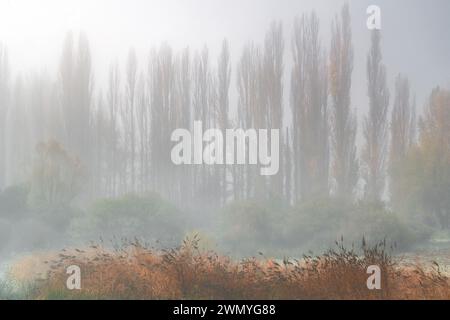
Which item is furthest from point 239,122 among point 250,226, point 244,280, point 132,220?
point 244,280

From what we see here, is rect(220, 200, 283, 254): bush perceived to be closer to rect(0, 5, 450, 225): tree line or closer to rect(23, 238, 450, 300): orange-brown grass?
rect(0, 5, 450, 225): tree line

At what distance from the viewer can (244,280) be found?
306 inches

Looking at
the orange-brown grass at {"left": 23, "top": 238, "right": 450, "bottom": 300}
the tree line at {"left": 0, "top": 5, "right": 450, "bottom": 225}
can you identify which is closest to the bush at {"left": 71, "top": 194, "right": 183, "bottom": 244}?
the tree line at {"left": 0, "top": 5, "right": 450, "bottom": 225}

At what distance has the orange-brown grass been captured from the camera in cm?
757

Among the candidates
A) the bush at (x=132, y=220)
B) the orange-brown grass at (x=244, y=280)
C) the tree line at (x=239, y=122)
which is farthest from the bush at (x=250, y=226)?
the orange-brown grass at (x=244, y=280)

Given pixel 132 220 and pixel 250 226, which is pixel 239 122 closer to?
pixel 250 226

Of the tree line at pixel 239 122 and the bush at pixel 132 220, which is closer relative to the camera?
the bush at pixel 132 220

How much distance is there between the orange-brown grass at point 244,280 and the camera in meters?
7.57

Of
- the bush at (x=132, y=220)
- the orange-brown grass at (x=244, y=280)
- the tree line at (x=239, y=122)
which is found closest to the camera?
the orange-brown grass at (x=244, y=280)

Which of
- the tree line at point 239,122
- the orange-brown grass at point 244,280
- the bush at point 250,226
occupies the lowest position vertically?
the orange-brown grass at point 244,280

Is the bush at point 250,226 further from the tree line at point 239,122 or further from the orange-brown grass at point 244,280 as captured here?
the orange-brown grass at point 244,280

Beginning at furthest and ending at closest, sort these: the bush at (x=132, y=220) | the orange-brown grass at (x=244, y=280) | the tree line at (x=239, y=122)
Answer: the tree line at (x=239, y=122), the bush at (x=132, y=220), the orange-brown grass at (x=244, y=280)

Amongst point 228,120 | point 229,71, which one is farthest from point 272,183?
point 229,71

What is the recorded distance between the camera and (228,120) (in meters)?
10.0
